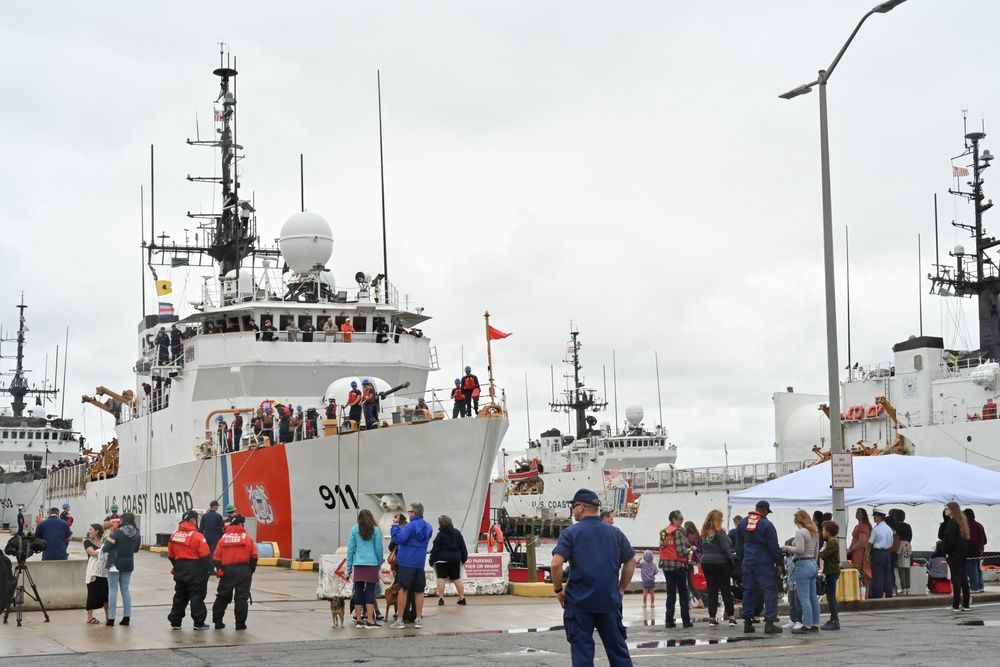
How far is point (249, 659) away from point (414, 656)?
1515 millimetres

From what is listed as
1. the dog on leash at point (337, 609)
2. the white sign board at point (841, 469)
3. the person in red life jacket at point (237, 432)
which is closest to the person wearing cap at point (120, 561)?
the dog on leash at point (337, 609)

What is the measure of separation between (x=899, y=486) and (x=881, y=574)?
132cm

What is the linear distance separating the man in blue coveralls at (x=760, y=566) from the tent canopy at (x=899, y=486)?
11.6ft

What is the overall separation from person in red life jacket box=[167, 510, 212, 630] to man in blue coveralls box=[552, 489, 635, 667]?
6462 millimetres

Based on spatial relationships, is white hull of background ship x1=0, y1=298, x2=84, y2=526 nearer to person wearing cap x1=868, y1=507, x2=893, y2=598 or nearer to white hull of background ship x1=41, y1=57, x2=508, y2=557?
white hull of background ship x1=41, y1=57, x2=508, y2=557

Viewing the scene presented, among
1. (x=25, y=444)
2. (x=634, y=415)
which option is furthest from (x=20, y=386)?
(x=634, y=415)

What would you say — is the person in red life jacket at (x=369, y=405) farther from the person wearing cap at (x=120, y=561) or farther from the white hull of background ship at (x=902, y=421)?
the white hull of background ship at (x=902, y=421)

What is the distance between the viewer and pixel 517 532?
62750 mm

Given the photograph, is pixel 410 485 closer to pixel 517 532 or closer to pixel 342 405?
pixel 342 405

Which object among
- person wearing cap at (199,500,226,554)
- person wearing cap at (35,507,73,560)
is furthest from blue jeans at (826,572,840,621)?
person wearing cap at (35,507,73,560)

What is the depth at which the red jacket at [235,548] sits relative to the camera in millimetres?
13516

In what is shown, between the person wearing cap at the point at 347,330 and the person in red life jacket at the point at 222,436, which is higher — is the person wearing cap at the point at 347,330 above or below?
above

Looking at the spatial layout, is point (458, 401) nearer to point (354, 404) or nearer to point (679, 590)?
point (354, 404)

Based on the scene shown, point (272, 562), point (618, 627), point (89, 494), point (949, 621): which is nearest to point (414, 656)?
point (618, 627)
